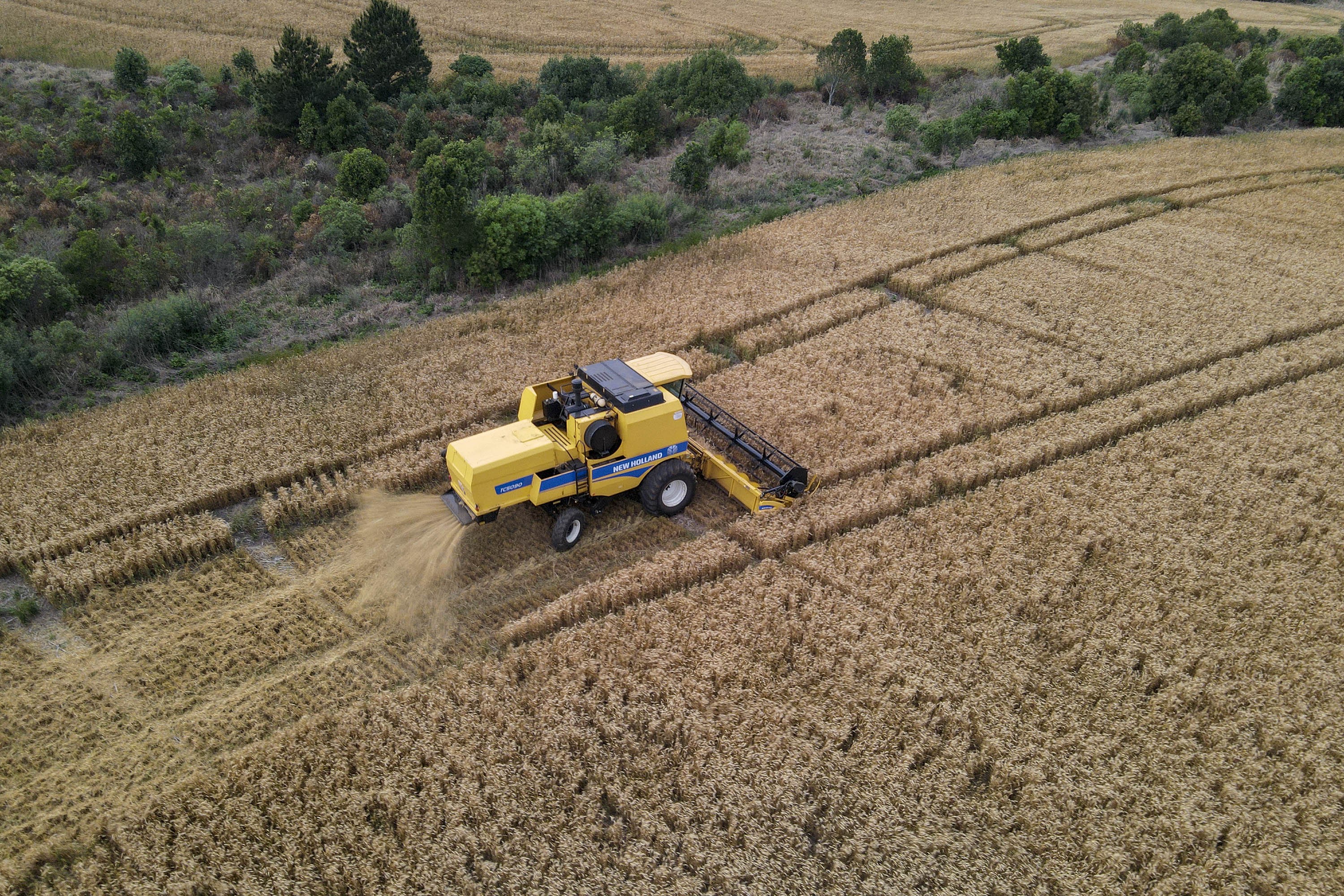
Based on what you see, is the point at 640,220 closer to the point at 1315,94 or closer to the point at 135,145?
the point at 135,145

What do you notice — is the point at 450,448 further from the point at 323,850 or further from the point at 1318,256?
the point at 1318,256

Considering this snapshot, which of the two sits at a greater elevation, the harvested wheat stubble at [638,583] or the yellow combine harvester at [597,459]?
the yellow combine harvester at [597,459]

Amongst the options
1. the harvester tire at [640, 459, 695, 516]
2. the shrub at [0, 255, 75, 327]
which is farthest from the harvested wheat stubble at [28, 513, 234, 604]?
the shrub at [0, 255, 75, 327]

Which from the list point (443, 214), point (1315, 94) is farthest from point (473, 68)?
point (1315, 94)

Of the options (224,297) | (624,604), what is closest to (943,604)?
(624,604)

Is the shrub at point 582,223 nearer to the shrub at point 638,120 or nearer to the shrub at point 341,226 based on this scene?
the shrub at point 341,226

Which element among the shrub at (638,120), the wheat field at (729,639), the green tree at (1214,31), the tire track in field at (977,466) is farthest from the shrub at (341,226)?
the green tree at (1214,31)
